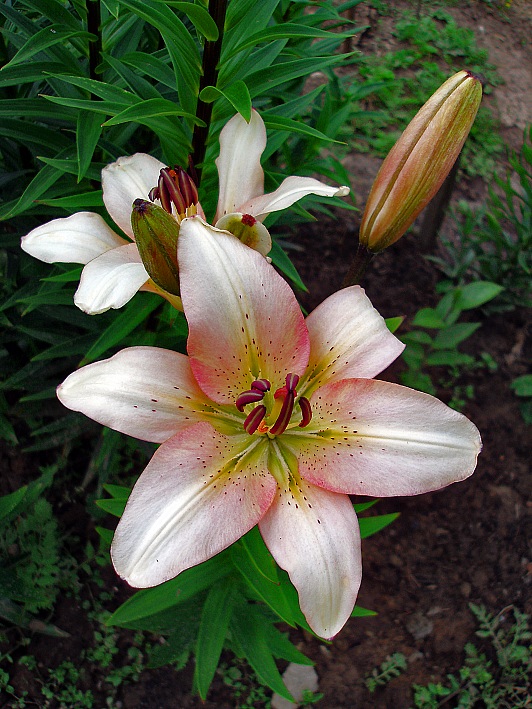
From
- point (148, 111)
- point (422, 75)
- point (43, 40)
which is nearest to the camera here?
point (148, 111)

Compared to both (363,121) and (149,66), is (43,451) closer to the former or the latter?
(149,66)

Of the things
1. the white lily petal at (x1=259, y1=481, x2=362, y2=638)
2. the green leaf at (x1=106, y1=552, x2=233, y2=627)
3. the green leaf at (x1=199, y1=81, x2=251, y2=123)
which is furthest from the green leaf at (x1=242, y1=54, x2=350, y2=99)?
the green leaf at (x1=106, y1=552, x2=233, y2=627)

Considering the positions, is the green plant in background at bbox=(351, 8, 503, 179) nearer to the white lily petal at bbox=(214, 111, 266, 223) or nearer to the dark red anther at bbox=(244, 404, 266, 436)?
the white lily petal at bbox=(214, 111, 266, 223)

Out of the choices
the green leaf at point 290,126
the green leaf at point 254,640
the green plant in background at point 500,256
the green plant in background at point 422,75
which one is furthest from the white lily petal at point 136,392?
the green plant in background at point 422,75

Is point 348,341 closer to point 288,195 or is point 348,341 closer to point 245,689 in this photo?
point 288,195

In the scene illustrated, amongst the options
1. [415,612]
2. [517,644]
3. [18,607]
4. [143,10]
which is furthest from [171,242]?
[517,644]

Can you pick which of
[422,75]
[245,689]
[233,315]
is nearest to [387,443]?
[233,315]
